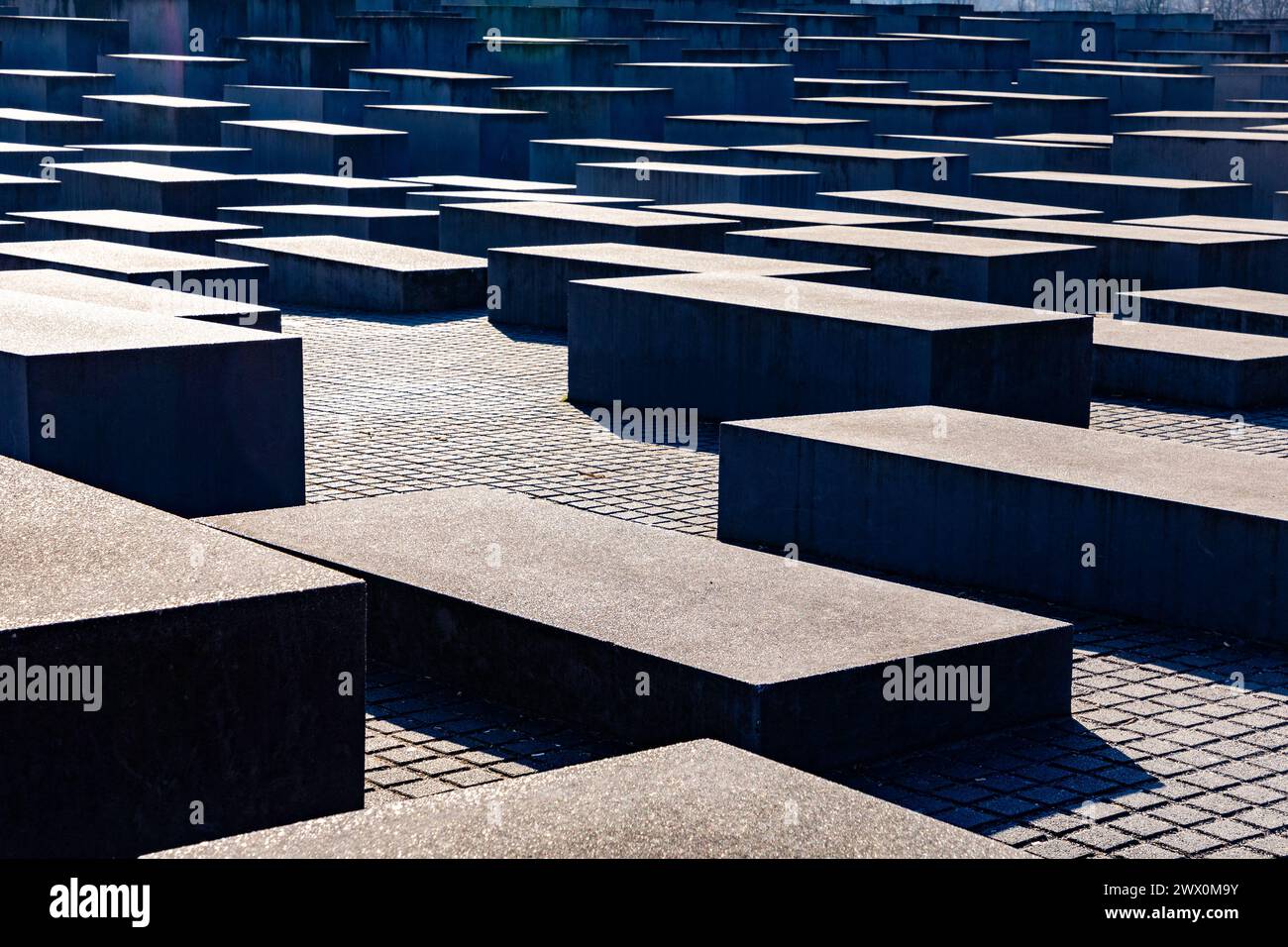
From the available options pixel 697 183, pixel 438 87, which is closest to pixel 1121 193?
pixel 697 183

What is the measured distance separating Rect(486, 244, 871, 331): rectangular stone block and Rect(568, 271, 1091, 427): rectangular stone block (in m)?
1.06

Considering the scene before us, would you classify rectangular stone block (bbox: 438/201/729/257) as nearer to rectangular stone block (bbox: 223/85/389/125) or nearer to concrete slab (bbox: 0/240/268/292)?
concrete slab (bbox: 0/240/268/292)

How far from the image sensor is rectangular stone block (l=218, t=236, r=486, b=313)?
1923 centimetres

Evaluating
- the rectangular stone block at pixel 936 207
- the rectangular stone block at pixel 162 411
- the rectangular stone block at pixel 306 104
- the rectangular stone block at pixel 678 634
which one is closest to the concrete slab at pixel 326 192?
the rectangular stone block at pixel 936 207

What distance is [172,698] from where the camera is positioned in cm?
547

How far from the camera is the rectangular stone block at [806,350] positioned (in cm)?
1278

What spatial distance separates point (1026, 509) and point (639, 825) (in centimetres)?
540

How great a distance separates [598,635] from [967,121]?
89.4 feet

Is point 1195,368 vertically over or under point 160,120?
under

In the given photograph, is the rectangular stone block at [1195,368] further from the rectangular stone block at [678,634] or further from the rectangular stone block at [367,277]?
the rectangular stone block at [678,634]

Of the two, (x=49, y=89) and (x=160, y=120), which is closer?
(x=160, y=120)

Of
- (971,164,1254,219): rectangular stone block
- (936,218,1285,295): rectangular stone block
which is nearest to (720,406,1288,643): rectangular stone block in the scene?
(936,218,1285,295): rectangular stone block

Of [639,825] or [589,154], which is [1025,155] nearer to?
[589,154]
